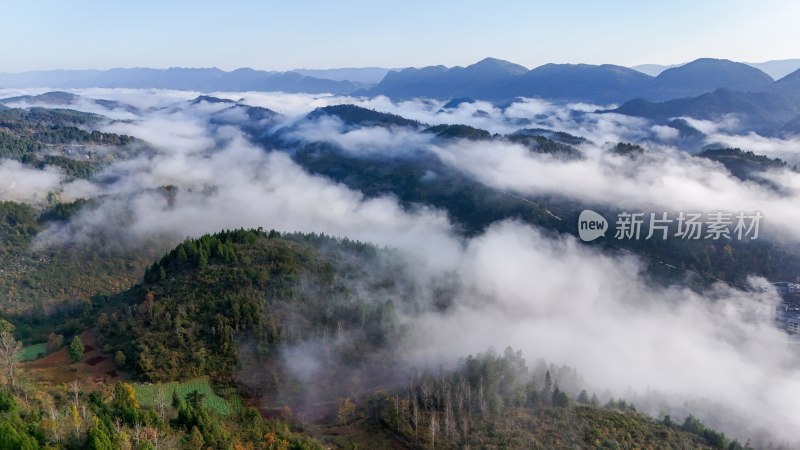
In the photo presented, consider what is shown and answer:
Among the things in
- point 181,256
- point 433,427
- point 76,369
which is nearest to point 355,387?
point 433,427

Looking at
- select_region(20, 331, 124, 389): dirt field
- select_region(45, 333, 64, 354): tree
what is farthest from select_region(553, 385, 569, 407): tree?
select_region(45, 333, 64, 354): tree

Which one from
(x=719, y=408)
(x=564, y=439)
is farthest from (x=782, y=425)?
(x=564, y=439)

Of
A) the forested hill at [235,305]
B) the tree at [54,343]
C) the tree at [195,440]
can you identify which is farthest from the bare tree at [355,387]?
the tree at [54,343]

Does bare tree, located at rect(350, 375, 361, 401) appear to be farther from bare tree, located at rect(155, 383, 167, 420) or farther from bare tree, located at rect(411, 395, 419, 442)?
bare tree, located at rect(155, 383, 167, 420)

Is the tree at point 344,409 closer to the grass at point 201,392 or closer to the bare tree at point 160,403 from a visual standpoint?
the grass at point 201,392

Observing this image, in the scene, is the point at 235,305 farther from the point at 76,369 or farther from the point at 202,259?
the point at 76,369
